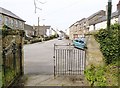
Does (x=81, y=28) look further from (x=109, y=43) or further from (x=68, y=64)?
(x=109, y=43)

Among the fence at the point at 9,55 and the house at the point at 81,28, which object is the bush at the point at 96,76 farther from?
the house at the point at 81,28

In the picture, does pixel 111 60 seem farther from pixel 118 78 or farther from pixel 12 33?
pixel 12 33

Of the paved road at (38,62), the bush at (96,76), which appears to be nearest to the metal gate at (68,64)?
the paved road at (38,62)

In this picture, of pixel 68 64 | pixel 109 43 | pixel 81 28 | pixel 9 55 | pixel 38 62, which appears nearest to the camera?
pixel 9 55

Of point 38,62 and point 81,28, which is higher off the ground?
point 81,28

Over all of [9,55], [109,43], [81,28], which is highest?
[81,28]

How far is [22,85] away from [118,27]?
4.62 m

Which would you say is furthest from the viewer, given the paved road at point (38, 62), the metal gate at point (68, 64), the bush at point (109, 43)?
the paved road at point (38, 62)

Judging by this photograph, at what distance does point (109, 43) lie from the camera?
8008 millimetres

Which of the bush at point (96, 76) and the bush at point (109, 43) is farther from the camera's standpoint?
the bush at point (109, 43)

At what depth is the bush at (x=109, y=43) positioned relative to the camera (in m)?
7.97

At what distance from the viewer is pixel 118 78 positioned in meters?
6.99

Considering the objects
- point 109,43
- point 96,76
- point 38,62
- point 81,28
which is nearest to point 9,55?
point 96,76

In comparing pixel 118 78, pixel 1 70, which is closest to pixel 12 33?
pixel 1 70
